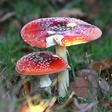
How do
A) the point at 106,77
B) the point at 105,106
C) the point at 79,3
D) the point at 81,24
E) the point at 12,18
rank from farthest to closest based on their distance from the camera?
the point at 79,3 → the point at 12,18 → the point at 106,77 → the point at 81,24 → the point at 105,106


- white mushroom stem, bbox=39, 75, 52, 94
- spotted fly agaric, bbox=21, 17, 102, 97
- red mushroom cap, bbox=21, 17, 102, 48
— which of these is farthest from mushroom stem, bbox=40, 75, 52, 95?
red mushroom cap, bbox=21, 17, 102, 48

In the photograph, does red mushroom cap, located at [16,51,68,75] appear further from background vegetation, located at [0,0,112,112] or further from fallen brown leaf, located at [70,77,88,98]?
background vegetation, located at [0,0,112,112]

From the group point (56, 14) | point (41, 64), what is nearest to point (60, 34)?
point (41, 64)

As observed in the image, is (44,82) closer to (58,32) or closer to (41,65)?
(41,65)

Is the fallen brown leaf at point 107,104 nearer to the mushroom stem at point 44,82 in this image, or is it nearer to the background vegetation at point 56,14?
the mushroom stem at point 44,82

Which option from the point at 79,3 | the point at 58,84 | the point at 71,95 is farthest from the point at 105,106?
the point at 79,3

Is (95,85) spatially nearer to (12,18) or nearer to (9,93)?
(9,93)

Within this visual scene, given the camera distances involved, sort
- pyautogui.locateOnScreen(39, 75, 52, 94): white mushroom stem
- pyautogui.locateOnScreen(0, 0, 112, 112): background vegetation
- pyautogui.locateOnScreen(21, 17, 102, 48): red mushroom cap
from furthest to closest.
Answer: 1. pyautogui.locateOnScreen(0, 0, 112, 112): background vegetation
2. pyautogui.locateOnScreen(39, 75, 52, 94): white mushroom stem
3. pyautogui.locateOnScreen(21, 17, 102, 48): red mushroom cap
